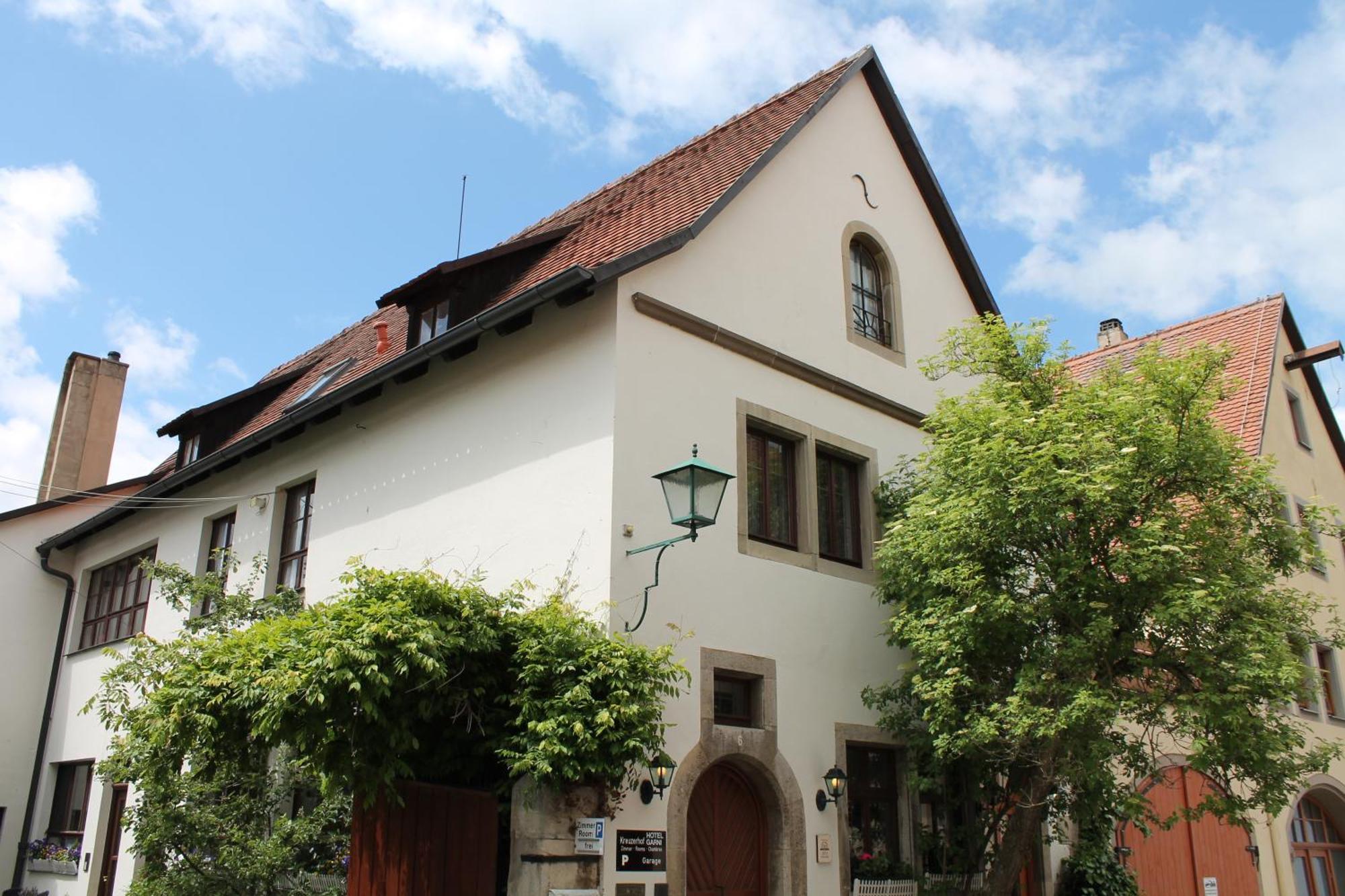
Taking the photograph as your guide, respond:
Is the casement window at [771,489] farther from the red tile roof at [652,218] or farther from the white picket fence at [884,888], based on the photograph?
the white picket fence at [884,888]

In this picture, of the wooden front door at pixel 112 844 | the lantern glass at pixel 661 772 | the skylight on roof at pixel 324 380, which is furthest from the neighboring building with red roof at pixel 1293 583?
the wooden front door at pixel 112 844

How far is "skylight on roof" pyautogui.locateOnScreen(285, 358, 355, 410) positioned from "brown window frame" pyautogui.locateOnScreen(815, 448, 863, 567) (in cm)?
701

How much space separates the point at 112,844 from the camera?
15.7m

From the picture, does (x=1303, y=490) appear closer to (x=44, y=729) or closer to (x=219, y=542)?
(x=219, y=542)

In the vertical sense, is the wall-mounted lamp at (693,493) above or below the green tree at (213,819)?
above

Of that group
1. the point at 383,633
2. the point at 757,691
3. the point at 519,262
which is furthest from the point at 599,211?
the point at 383,633

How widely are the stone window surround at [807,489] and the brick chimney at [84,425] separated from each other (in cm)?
1416

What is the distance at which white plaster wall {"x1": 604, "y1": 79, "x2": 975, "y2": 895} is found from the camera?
10.1 metres

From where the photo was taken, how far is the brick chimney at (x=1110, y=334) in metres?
26.2

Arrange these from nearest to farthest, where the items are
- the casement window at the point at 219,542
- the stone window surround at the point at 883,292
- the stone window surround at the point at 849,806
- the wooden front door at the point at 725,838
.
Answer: the wooden front door at the point at 725,838, the stone window surround at the point at 849,806, the stone window surround at the point at 883,292, the casement window at the point at 219,542

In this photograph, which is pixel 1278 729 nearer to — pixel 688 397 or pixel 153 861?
pixel 688 397

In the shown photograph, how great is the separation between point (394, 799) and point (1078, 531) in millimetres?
5894

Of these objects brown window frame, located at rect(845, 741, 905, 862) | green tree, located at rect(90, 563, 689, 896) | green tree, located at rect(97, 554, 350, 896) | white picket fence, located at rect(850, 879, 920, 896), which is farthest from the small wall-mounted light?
green tree, located at rect(97, 554, 350, 896)

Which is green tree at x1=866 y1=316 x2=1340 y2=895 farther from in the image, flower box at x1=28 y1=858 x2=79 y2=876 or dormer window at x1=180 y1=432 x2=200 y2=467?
flower box at x1=28 y1=858 x2=79 y2=876
